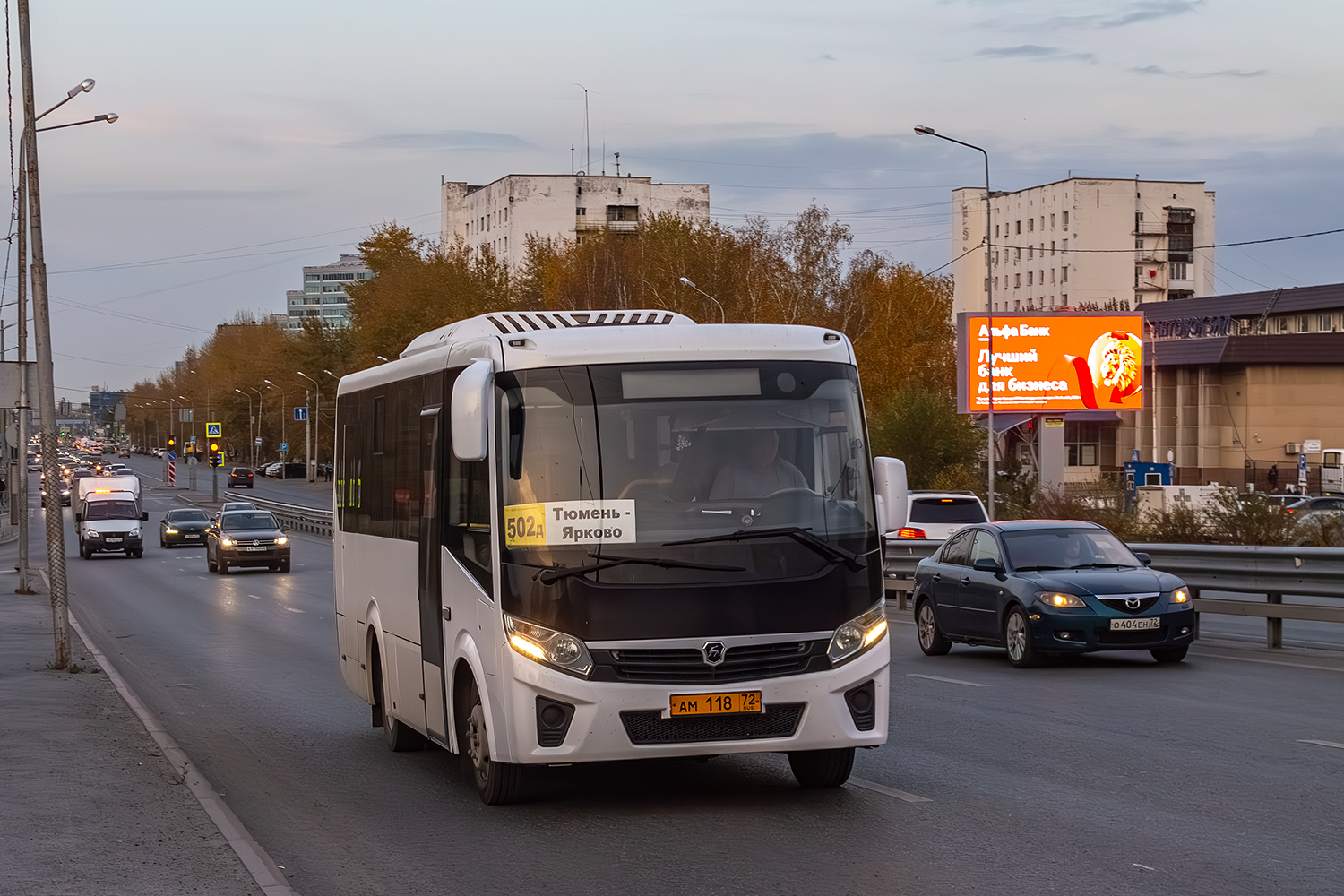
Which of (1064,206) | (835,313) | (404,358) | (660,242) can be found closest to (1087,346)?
(835,313)

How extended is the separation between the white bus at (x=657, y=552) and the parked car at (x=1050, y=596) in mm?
7600

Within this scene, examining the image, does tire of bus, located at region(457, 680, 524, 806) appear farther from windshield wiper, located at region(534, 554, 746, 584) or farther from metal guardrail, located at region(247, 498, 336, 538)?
metal guardrail, located at region(247, 498, 336, 538)

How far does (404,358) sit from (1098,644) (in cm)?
802

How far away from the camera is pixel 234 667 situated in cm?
1972

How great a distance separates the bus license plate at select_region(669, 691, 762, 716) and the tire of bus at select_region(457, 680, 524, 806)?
106 centimetres

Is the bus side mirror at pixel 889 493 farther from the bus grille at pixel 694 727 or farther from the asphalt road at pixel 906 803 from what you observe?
the asphalt road at pixel 906 803

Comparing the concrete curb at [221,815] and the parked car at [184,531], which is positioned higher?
the concrete curb at [221,815]

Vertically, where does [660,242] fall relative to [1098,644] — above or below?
above

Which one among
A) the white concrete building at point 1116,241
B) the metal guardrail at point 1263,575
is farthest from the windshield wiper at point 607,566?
the white concrete building at point 1116,241

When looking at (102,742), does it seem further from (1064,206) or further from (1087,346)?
(1064,206)

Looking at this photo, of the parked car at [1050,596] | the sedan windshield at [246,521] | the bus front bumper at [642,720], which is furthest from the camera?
the sedan windshield at [246,521]

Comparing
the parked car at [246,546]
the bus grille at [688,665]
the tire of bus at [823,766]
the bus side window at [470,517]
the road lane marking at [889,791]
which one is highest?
the bus side window at [470,517]

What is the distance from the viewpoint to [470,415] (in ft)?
28.9

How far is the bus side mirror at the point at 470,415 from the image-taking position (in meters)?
Result: 8.77
